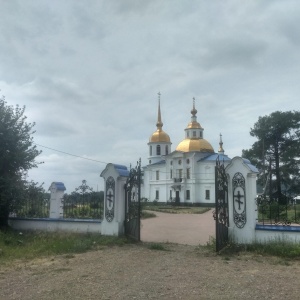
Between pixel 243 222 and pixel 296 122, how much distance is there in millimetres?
34330

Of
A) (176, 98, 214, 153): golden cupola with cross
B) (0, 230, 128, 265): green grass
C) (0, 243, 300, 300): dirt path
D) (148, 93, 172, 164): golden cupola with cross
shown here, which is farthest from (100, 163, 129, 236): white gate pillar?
(148, 93, 172, 164): golden cupola with cross

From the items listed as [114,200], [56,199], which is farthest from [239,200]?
[56,199]

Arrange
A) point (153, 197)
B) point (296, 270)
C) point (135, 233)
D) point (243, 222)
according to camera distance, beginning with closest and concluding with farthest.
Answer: point (296, 270) → point (243, 222) → point (135, 233) → point (153, 197)

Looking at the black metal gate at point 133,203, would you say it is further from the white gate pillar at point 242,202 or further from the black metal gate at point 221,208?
the white gate pillar at point 242,202

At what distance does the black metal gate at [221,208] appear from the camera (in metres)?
8.31

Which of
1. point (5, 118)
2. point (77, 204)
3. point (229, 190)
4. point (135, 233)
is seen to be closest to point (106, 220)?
point (135, 233)

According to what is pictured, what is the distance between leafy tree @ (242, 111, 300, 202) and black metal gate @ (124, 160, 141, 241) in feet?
101

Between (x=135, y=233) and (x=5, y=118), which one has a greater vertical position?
(x=5, y=118)

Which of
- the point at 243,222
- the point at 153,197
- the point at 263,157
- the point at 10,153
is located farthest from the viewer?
the point at 153,197

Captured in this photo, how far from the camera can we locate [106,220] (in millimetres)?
10484

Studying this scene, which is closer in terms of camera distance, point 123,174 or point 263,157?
point 123,174

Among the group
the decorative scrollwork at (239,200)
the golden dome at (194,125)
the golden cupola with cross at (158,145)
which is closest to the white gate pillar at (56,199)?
the decorative scrollwork at (239,200)

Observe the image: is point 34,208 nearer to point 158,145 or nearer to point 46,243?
point 46,243

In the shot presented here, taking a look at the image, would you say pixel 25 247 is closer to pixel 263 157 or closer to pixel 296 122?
pixel 263 157
